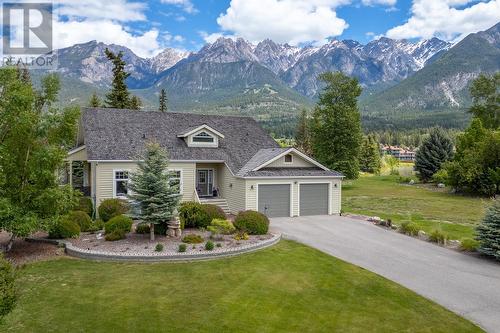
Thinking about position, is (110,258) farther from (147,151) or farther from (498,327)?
(498,327)

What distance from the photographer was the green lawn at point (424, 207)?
23.0 meters

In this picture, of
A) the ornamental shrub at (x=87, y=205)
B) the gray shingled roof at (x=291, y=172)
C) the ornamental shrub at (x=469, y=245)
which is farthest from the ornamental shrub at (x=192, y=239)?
the ornamental shrub at (x=469, y=245)

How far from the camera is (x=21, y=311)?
959 centimetres

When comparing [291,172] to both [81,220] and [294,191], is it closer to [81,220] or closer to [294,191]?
[294,191]

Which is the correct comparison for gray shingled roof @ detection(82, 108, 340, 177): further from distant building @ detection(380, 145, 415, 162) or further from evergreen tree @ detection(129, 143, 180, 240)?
distant building @ detection(380, 145, 415, 162)

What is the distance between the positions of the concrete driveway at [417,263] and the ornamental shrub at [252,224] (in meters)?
1.40

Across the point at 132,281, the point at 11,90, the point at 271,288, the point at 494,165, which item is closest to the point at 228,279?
the point at 271,288

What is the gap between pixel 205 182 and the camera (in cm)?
2744

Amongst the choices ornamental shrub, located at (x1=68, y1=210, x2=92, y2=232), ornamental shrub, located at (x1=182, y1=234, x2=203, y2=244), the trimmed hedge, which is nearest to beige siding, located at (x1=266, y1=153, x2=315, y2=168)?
A: the trimmed hedge

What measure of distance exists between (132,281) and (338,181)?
16748 millimetres

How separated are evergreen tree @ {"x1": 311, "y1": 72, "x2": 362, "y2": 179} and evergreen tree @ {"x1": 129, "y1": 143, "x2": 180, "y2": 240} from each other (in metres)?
27.5

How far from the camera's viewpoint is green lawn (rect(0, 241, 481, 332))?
9117 mm

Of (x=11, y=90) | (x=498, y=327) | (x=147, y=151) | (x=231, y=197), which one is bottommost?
(x=498, y=327)

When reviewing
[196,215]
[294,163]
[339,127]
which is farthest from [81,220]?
[339,127]
